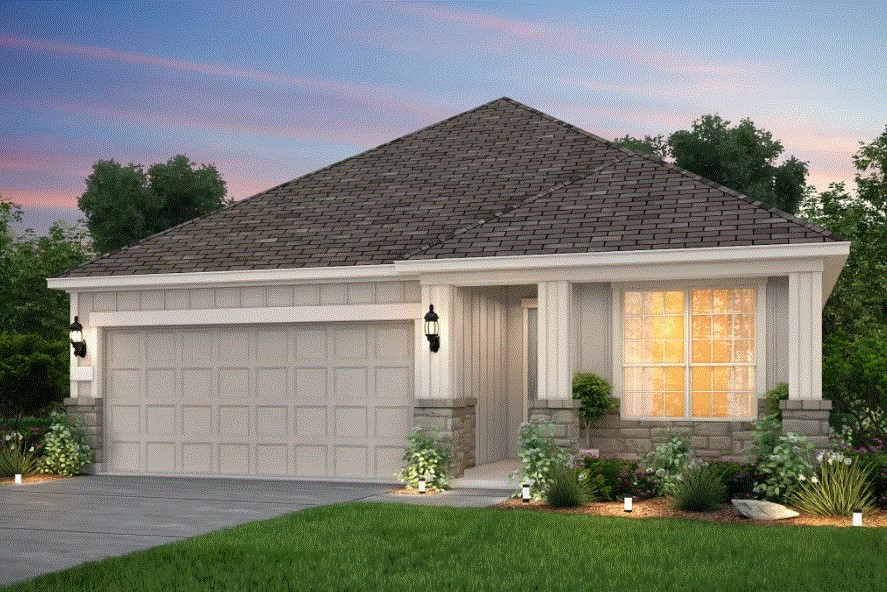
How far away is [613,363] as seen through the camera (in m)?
15.3

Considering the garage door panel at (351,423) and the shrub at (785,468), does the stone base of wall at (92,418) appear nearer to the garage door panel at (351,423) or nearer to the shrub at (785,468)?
the garage door panel at (351,423)

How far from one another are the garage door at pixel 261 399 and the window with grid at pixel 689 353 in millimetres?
3253

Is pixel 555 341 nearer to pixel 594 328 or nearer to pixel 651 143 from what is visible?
pixel 594 328

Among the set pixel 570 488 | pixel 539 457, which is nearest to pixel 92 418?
pixel 539 457

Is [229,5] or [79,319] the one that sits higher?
[229,5]

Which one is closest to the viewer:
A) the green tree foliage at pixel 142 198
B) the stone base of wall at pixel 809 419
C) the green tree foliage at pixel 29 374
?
the stone base of wall at pixel 809 419

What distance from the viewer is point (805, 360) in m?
13.3

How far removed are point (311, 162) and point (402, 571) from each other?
→ 2406cm

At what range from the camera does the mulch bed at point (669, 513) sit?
1175cm

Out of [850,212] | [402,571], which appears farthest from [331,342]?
[850,212]

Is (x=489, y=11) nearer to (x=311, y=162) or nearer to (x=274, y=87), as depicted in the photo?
(x=274, y=87)

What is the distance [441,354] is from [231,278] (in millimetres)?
3652

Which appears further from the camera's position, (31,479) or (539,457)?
(31,479)

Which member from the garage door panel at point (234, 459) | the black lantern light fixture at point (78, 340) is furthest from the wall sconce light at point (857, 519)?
the black lantern light fixture at point (78, 340)
